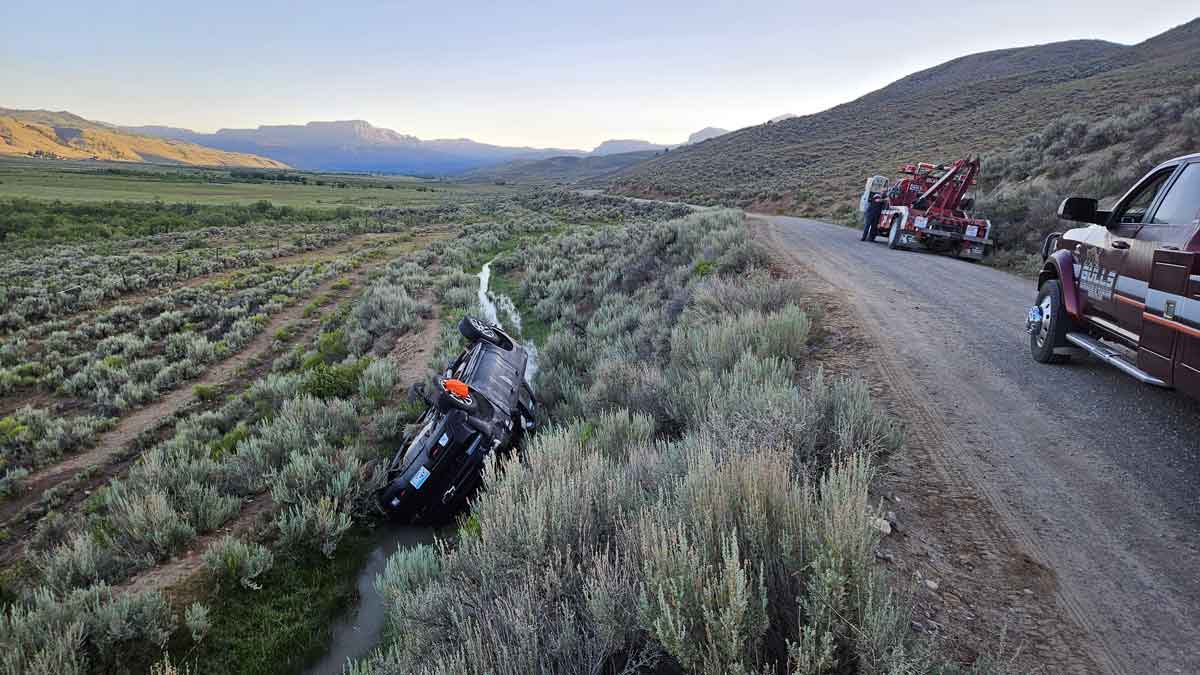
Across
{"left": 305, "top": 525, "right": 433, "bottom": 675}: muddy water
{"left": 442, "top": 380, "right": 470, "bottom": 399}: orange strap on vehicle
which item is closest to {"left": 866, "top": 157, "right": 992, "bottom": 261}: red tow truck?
{"left": 442, "top": 380, "right": 470, "bottom": 399}: orange strap on vehicle

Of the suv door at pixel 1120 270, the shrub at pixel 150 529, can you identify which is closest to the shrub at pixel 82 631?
the shrub at pixel 150 529

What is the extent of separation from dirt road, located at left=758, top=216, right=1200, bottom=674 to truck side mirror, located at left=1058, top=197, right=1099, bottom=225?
1.63 m

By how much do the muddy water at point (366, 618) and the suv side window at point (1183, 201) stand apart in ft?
22.7

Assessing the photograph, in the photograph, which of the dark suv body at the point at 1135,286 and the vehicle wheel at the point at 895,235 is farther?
the vehicle wheel at the point at 895,235

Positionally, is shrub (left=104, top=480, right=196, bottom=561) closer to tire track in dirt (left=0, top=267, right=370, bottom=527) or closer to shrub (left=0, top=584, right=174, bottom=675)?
shrub (left=0, top=584, right=174, bottom=675)

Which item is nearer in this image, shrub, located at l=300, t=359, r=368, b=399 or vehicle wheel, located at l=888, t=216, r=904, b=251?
shrub, located at l=300, t=359, r=368, b=399

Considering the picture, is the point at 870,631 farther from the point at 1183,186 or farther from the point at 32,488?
the point at 32,488

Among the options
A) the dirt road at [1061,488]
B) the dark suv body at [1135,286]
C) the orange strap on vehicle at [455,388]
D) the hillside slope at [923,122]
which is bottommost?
the orange strap on vehicle at [455,388]

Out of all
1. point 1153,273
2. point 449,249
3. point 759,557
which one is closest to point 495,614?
point 759,557

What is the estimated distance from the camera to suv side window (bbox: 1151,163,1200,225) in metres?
4.28

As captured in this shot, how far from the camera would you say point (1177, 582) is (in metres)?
2.99

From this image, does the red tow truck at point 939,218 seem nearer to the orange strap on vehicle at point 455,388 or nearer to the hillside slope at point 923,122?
the hillside slope at point 923,122

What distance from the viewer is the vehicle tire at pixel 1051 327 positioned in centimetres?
590

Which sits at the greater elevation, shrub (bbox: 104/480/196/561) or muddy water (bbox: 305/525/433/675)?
shrub (bbox: 104/480/196/561)
